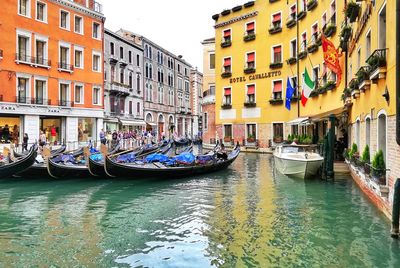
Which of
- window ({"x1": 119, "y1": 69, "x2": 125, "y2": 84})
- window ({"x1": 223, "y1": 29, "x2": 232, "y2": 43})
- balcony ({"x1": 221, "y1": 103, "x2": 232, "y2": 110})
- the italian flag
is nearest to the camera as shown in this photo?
the italian flag

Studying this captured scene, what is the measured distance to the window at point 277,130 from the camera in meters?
22.6

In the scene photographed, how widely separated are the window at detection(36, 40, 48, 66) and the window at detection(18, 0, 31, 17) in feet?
4.88

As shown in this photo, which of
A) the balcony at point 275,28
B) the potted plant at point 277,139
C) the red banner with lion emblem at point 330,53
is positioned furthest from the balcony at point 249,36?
the red banner with lion emblem at point 330,53

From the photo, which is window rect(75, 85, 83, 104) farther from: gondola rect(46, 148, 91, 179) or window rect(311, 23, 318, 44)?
window rect(311, 23, 318, 44)

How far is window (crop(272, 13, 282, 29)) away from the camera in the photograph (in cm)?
2250

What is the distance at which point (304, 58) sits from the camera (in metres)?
19.3

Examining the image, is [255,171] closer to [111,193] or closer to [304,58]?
[111,193]

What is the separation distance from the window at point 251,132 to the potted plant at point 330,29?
954 centimetres

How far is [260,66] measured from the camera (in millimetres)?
23703

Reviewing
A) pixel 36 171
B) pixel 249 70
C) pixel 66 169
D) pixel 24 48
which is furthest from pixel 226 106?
pixel 36 171

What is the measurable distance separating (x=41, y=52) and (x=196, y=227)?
1772 cm

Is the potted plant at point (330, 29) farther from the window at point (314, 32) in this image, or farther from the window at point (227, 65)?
the window at point (227, 65)

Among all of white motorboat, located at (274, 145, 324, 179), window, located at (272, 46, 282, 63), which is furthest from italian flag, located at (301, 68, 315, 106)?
window, located at (272, 46, 282, 63)

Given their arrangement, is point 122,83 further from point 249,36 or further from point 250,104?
point 250,104
